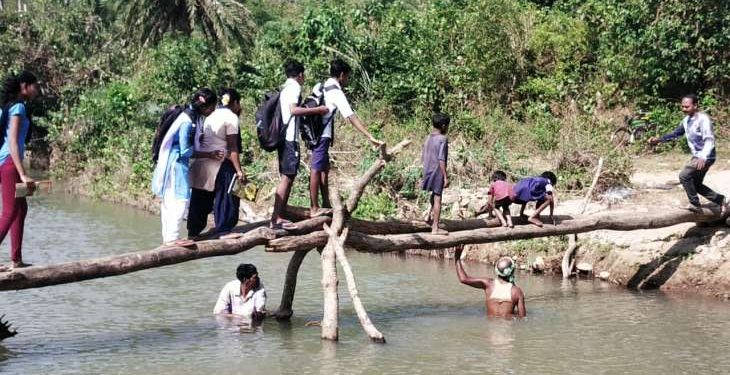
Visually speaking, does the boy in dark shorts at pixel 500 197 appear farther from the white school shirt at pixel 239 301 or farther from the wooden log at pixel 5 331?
the wooden log at pixel 5 331

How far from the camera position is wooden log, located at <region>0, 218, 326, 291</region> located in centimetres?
859

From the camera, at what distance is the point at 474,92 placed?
20953mm

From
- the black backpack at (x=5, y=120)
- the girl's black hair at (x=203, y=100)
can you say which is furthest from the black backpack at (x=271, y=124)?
the black backpack at (x=5, y=120)

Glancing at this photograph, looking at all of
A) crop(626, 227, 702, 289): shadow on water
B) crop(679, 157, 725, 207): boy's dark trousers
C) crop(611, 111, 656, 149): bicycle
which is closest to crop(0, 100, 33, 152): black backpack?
crop(679, 157, 725, 207): boy's dark trousers

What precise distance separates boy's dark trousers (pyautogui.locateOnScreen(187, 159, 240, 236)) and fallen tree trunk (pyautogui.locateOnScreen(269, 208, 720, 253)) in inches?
21.6

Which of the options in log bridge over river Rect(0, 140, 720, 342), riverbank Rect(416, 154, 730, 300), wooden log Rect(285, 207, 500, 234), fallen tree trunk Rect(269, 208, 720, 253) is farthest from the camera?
riverbank Rect(416, 154, 730, 300)

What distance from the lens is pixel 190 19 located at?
25609 mm

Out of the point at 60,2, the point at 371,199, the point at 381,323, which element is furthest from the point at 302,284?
the point at 60,2

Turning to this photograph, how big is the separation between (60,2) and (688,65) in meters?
18.8

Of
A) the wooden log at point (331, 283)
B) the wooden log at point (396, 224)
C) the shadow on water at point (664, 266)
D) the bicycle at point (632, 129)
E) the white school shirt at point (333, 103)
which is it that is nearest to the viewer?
the white school shirt at point (333, 103)

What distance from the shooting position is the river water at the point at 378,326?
962 centimetres

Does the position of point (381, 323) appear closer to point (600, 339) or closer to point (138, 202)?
point (600, 339)

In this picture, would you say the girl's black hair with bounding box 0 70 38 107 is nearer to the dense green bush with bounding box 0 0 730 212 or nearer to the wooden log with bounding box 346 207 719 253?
the wooden log with bounding box 346 207 719 253

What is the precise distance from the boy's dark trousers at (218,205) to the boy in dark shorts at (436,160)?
7.09 ft
